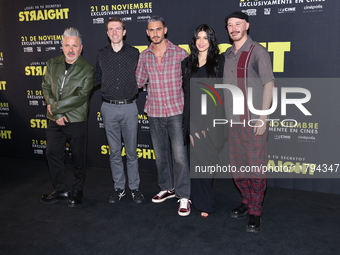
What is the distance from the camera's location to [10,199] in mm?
3340

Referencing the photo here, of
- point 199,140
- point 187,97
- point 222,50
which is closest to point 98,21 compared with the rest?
point 222,50

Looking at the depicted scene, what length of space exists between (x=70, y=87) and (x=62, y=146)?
58 centimetres

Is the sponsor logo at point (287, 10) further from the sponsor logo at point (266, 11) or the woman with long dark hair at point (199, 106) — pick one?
the woman with long dark hair at point (199, 106)

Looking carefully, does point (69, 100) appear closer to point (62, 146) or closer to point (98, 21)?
point (62, 146)

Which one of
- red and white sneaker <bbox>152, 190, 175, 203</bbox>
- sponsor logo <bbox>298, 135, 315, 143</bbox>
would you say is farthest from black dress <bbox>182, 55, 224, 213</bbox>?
sponsor logo <bbox>298, 135, 315, 143</bbox>

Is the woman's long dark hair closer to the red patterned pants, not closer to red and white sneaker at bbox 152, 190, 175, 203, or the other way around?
the red patterned pants

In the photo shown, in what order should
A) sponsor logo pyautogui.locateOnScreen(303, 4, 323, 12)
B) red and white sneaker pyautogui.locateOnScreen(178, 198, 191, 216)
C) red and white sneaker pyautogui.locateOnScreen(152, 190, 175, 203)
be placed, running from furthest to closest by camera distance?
red and white sneaker pyautogui.locateOnScreen(152, 190, 175, 203) → sponsor logo pyautogui.locateOnScreen(303, 4, 323, 12) → red and white sneaker pyautogui.locateOnScreen(178, 198, 191, 216)

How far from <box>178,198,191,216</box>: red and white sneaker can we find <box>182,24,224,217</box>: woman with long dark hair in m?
0.08

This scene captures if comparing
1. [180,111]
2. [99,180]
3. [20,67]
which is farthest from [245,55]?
[20,67]

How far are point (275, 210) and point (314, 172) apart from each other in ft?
2.26

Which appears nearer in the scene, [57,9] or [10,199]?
[10,199]

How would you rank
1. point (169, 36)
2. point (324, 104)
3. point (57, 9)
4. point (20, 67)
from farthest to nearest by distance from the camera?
point (20, 67) < point (57, 9) < point (169, 36) < point (324, 104)

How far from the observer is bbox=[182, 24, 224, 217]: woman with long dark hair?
2.59 metres

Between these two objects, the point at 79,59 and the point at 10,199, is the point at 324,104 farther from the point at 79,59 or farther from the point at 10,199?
the point at 10,199
